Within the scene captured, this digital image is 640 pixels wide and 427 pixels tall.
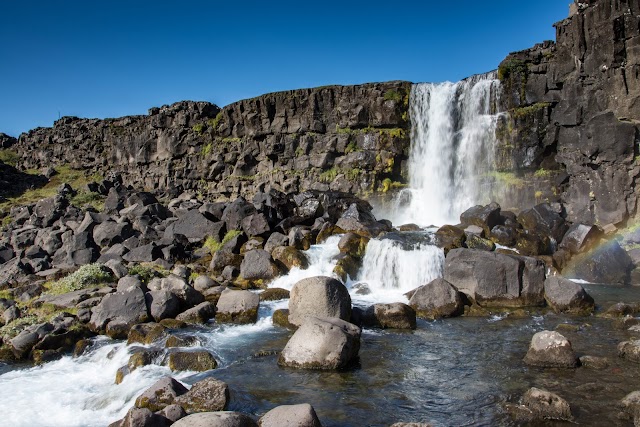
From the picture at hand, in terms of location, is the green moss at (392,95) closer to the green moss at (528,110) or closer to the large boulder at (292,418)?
the green moss at (528,110)

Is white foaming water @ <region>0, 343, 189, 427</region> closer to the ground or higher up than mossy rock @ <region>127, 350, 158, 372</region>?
closer to the ground

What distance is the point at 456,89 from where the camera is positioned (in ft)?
110

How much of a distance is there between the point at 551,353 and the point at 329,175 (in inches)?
1152

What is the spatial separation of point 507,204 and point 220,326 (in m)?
21.7

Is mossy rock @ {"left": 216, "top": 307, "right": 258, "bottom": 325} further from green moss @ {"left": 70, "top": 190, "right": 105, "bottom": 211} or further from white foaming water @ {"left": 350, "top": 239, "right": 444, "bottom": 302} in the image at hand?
green moss @ {"left": 70, "top": 190, "right": 105, "bottom": 211}

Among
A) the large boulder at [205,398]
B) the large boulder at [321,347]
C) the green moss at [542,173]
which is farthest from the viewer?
the green moss at [542,173]

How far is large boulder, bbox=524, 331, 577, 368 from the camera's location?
1120 cm

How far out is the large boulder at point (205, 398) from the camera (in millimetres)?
9320

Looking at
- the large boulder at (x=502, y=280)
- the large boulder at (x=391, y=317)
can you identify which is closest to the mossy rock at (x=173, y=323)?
the large boulder at (x=391, y=317)

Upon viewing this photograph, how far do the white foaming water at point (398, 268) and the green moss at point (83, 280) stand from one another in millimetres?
10510

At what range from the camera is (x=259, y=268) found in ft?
71.2

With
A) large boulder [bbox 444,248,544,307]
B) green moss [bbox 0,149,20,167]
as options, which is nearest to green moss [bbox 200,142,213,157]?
green moss [bbox 0,149,20,167]

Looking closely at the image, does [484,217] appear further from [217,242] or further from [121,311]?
[121,311]

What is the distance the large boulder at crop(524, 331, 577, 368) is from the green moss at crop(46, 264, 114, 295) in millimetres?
16561
